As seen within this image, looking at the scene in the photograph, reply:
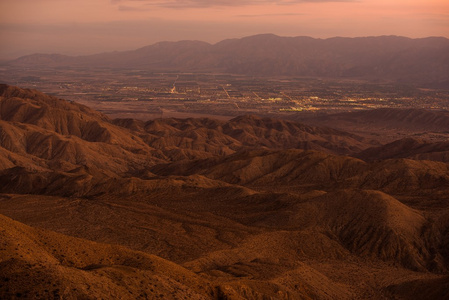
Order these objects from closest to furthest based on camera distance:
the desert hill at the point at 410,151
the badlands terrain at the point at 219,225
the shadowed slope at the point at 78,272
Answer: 1. the shadowed slope at the point at 78,272
2. the badlands terrain at the point at 219,225
3. the desert hill at the point at 410,151

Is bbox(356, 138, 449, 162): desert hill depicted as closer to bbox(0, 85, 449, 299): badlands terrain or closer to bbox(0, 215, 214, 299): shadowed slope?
bbox(0, 85, 449, 299): badlands terrain

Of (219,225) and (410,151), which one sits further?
(410,151)

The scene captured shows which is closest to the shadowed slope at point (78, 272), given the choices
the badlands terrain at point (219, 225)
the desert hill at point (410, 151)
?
the badlands terrain at point (219, 225)

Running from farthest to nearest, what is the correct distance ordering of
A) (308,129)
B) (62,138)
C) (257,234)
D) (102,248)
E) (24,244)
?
1. (308,129)
2. (62,138)
3. (257,234)
4. (102,248)
5. (24,244)

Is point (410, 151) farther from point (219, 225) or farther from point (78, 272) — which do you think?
point (78, 272)

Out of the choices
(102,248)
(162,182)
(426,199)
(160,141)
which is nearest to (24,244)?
(102,248)

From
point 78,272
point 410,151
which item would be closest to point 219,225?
point 78,272

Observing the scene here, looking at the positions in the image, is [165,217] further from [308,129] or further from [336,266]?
[308,129]

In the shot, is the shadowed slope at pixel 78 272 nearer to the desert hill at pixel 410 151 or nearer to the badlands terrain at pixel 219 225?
the badlands terrain at pixel 219 225
